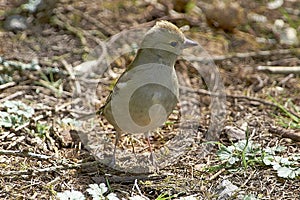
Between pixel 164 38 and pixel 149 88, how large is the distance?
1.43 feet

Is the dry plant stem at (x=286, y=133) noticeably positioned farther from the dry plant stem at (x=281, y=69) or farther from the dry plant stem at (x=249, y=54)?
the dry plant stem at (x=249, y=54)

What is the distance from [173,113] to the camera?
479cm

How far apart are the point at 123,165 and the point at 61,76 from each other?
1542 mm

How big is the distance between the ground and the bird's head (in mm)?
758

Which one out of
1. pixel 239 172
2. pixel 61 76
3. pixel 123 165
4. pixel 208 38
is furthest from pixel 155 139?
pixel 208 38

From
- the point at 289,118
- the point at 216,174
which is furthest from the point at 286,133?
the point at 216,174

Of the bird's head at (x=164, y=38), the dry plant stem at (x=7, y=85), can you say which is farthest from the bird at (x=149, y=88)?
the dry plant stem at (x=7, y=85)

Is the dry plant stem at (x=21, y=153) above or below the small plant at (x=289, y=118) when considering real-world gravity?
above

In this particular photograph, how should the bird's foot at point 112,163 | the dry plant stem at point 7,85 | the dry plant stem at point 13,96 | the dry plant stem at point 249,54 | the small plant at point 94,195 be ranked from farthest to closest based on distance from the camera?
the dry plant stem at point 249,54
the dry plant stem at point 7,85
the dry plant stem at point 13,96
the bird's foot at point 112,163
the small plant at point 94,195

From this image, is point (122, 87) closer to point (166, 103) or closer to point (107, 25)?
point (166, 103)

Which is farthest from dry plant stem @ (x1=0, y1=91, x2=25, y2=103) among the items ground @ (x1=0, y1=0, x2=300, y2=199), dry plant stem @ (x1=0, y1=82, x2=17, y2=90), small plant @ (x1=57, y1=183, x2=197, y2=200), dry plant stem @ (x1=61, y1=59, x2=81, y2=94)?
small plant @ (x1=57, y1=183, x2=197, y2=200)

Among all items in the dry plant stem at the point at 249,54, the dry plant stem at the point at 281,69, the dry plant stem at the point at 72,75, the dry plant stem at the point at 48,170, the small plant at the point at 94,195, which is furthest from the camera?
the dry plant stem at the point at 249,54

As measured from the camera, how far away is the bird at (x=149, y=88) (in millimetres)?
3721

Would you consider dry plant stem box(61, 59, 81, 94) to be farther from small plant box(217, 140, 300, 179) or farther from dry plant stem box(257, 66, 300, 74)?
dry plant stem box(257, 66, 300, 74)
